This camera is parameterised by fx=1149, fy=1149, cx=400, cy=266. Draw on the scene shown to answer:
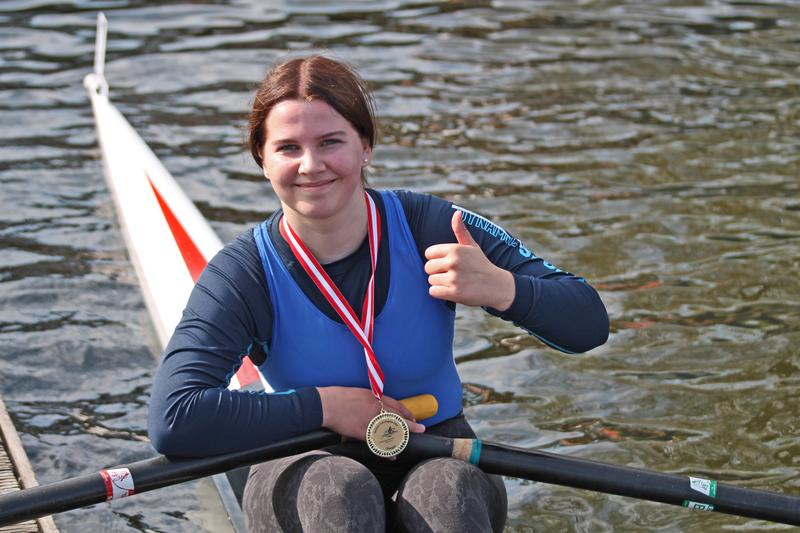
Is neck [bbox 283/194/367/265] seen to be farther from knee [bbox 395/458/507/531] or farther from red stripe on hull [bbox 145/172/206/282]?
red stripe on hull [bbox 145/172/206/282]

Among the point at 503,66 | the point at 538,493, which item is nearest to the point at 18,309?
the point at 538,493

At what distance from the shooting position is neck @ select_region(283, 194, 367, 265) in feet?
9.35

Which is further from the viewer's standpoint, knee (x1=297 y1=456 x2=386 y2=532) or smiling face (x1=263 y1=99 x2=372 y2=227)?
smiling face (x1=263 y1=99 x2=372 y2=227)

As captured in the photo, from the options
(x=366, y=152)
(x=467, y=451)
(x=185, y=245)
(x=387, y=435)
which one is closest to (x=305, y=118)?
(x=366, y=152)

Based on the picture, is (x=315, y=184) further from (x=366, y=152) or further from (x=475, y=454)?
(x=475, y=454)

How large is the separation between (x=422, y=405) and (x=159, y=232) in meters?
2.67

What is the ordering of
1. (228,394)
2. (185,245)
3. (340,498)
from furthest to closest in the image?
(185,245), (228,394), (340,498)

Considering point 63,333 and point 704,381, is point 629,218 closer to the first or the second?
point 704,381

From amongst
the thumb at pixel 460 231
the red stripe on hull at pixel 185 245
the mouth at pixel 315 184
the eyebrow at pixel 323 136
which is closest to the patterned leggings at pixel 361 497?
the thumb at pixel 460 231

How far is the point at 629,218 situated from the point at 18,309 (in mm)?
3177

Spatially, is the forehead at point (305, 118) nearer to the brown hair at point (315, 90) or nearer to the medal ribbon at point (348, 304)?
the brown hair at point (315, 90)

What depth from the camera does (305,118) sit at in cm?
272

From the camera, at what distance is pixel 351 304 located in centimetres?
287

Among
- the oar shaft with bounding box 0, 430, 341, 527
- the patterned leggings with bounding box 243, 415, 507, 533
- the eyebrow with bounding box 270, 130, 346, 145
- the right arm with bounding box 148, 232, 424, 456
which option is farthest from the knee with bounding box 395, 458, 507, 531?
the eyebrow with bounding box 270, 130, 346, 145
